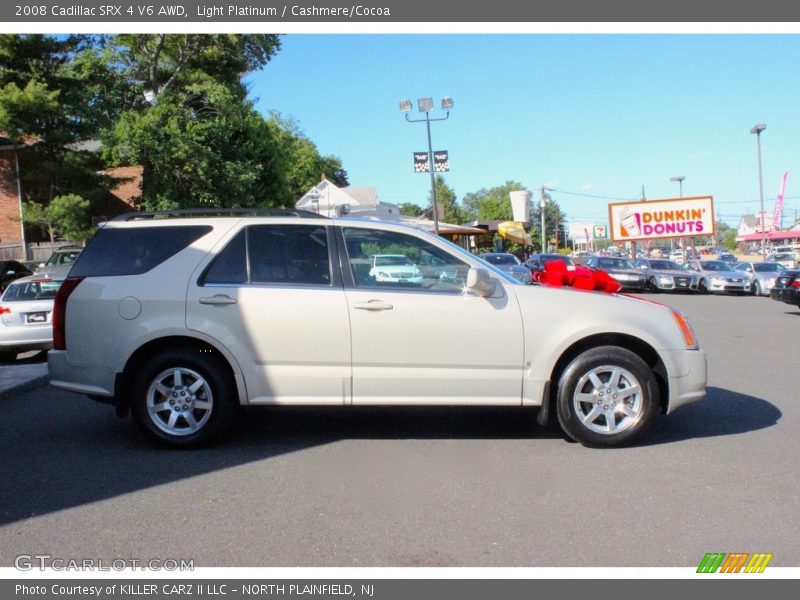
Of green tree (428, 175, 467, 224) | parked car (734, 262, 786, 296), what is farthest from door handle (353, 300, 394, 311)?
green tree (428, 175, 467, 224)

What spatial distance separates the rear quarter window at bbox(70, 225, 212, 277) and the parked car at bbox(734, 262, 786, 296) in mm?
27880

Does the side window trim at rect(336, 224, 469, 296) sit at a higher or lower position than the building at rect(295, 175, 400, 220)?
lower

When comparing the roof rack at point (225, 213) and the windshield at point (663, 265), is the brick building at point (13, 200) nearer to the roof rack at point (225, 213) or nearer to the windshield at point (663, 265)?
the windshield at point (663, 265)

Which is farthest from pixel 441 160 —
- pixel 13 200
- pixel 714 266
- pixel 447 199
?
pixel 447 199

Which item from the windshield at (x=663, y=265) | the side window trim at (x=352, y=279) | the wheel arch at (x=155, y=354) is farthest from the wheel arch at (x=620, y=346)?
the windshield at (x=663, y=265)

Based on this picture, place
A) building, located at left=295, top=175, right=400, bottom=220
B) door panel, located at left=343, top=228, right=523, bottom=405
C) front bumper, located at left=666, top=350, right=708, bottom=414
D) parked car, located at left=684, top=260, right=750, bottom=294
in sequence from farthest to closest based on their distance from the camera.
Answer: building, located at left=295, top=175, right=400, bottom=220 → parked car, located at left=684, top=260, right=750, bottom=294 → front bumper, located at left=666, top=350, right=708, bottom=414 → door panel, located at left=343, top=228, right=523, bottom=405

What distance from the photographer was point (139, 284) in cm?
635

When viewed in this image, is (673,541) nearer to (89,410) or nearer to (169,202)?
(89,410)

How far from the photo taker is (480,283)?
6035 mm

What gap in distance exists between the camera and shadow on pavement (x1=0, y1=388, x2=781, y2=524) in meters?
5.55

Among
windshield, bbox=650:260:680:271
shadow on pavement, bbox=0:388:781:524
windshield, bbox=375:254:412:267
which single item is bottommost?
shadow on pavement, bbox=0:388:781:524

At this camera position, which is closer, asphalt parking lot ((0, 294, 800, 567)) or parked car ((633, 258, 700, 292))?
asphalt parking lot ((0, 294, 800, 567))

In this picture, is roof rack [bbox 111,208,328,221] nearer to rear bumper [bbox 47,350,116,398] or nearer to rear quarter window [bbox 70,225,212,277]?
rear quarter window [bbox 70,225,212,277]

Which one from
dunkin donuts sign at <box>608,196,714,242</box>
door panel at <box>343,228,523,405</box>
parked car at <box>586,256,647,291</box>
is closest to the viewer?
door panel at <box>343,228,523,405</box>
